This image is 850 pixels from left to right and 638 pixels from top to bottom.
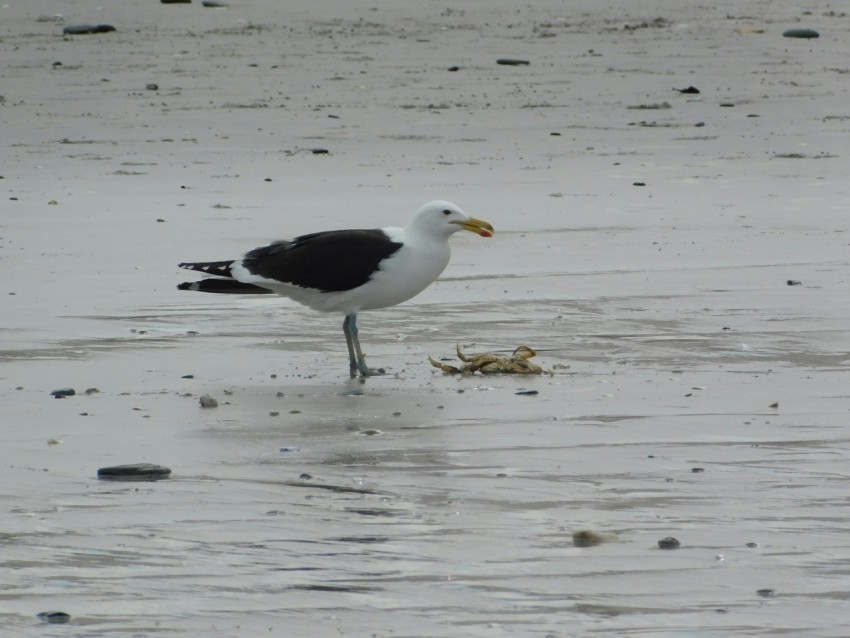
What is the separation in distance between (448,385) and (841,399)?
1629 mm

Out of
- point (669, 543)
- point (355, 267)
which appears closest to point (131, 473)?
point (669, 543)

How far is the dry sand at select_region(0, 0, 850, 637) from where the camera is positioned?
4.81 m

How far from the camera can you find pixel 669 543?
513 cm

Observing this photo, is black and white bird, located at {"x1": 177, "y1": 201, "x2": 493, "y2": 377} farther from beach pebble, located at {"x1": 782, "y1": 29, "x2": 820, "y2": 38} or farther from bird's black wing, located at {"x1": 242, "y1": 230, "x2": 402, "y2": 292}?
beach pebble, located at {"x1": 782, "y1": 29, "x2": 820, "y2": 38}

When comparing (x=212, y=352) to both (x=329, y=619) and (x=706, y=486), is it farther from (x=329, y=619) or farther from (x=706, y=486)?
(x=329, y=619)

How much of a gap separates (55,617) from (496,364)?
11.9 feet

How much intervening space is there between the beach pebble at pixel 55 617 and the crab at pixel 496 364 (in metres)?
3.56

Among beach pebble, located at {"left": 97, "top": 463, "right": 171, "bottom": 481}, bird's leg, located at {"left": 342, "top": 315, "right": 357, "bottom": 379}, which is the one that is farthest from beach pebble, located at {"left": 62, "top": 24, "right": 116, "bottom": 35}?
beach pebble, located at {"left": 97, "top": 463, "right": 171, "bottom": 481}

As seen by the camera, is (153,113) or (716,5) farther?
(716,5)

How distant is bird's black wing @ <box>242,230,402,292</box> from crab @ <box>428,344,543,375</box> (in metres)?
0.60

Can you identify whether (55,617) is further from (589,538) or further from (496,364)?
(496,364)

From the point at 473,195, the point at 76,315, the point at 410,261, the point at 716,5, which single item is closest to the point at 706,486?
the point at 410,261

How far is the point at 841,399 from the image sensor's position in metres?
7.22

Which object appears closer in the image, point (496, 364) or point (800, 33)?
point (496, 364)
